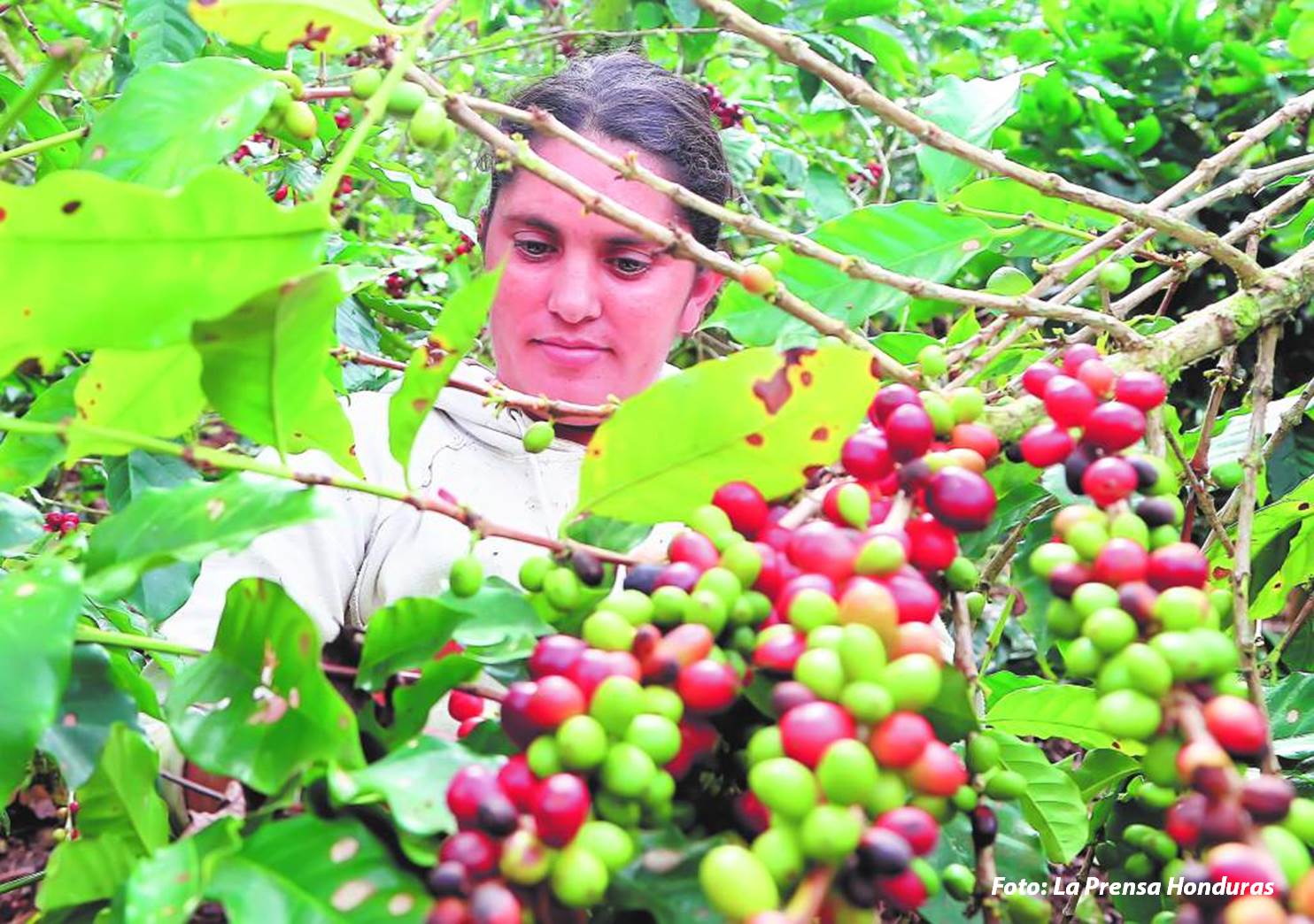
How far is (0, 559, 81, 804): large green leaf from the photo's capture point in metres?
0.63

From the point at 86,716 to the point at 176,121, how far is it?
0.43 metres

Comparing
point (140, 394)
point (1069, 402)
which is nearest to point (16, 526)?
point (140, 394)

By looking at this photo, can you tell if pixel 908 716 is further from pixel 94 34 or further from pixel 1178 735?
pixel 94 34

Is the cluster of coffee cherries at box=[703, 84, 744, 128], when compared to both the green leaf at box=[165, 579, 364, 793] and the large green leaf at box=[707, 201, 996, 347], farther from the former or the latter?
the green leaf at box=[165, 579, 364, 793]

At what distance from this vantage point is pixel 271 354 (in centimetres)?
69

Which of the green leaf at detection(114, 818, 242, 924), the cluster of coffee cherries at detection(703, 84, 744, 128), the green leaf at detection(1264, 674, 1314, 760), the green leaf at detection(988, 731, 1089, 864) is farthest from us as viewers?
the cluster of coffee cherries at detection(703, 84, 744, 128)

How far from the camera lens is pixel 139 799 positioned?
691 mm

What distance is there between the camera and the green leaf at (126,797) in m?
0.68

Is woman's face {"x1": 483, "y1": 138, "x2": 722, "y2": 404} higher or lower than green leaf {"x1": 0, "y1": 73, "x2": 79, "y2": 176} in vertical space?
lower

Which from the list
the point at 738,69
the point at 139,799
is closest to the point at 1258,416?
the point at 139,799

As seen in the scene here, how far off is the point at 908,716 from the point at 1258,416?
26.1 inches

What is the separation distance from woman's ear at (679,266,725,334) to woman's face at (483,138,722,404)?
0.28 meters

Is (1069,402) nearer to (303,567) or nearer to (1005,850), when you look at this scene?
(1005,850)

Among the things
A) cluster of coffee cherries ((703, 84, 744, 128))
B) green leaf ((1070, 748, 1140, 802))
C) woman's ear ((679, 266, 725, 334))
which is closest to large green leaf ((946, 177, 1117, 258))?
green leaf ((1070, 748, 1140, 802))
